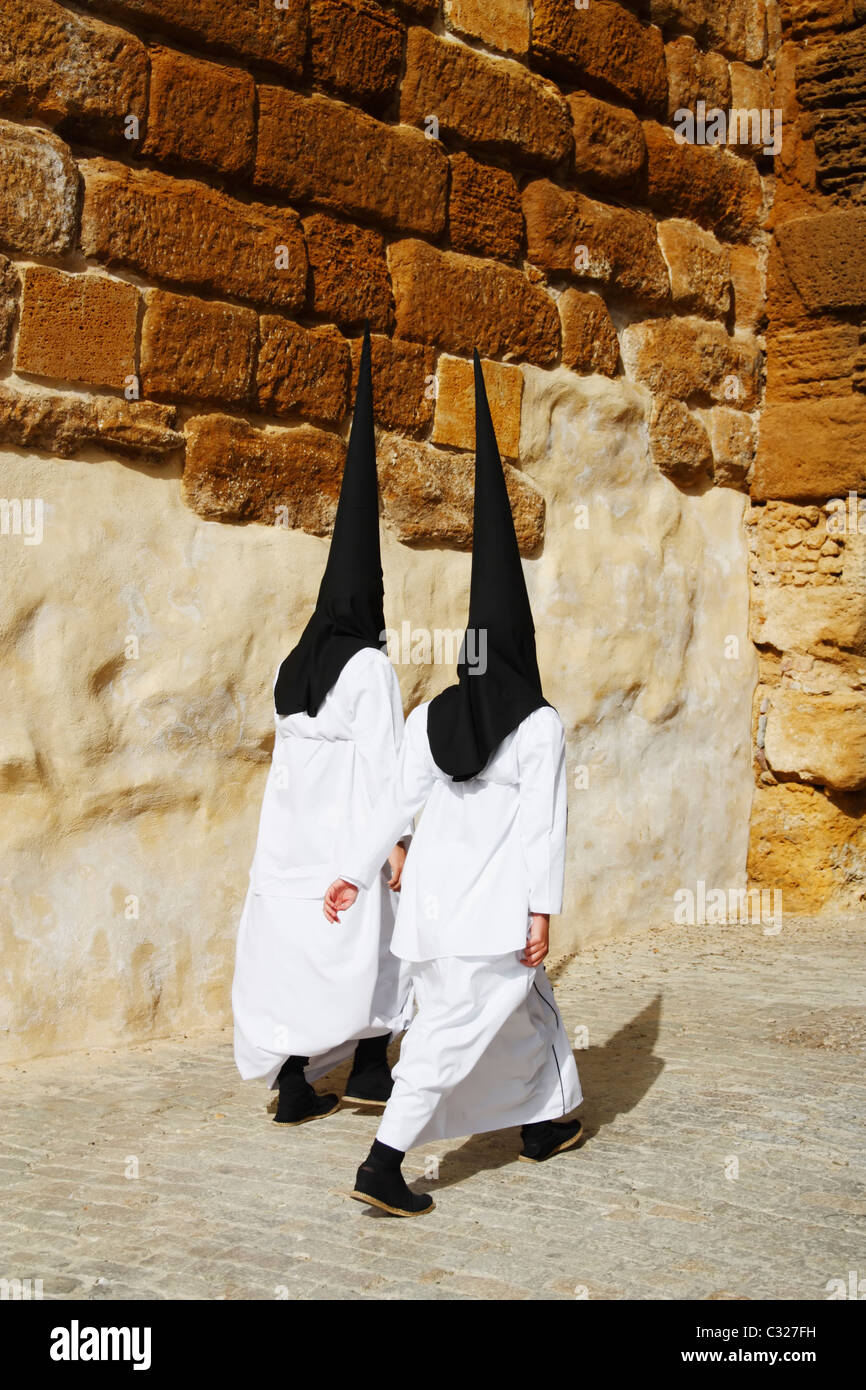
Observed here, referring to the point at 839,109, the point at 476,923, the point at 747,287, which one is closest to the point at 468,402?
the point at 747,287

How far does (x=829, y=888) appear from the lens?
7262mm

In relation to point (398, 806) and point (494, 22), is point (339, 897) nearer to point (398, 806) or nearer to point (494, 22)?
point (398, 806)

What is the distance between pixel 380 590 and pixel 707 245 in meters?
3.96

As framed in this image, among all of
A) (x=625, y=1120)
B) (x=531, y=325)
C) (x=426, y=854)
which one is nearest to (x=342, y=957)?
(x=426, y=854)

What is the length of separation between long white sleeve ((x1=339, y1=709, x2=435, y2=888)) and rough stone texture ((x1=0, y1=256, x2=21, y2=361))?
6.62 feet

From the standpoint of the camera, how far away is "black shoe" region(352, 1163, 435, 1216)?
11.1 feet

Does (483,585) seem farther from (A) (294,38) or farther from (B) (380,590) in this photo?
(A) (294,38)

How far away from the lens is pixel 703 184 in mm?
7297

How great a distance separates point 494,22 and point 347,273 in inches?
63.2

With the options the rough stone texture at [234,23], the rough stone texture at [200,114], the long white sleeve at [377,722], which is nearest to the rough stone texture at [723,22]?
the rough stone texture at [234,23]

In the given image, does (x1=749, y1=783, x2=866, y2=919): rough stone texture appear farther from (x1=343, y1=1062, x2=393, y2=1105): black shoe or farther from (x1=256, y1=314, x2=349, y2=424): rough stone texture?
(x1=343, y1=1062, x2=393, y2=1105): black shoe

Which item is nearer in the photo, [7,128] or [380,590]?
[380,590]

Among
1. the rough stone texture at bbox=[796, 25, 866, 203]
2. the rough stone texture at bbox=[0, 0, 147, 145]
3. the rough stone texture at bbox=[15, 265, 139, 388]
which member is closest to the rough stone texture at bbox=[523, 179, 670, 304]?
the rough stone texture at bbox=[796, 25, 866, 203]

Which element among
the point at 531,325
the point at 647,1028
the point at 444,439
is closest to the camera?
the point at 647,1028
